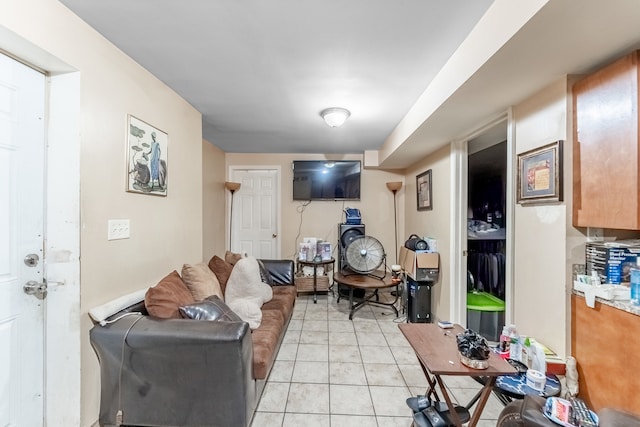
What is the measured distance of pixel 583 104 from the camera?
147 cm

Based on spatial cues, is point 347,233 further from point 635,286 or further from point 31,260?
point 31,260

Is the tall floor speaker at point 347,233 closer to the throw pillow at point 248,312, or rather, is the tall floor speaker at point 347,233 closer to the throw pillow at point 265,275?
the throw pillow at point 265,275

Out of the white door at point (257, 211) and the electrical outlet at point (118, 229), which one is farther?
the white door at point (257, 211)

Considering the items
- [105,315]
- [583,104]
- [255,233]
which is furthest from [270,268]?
[583,104]

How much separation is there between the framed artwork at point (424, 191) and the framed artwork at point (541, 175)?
1590 millimetres

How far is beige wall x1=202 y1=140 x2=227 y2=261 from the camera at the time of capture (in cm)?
395

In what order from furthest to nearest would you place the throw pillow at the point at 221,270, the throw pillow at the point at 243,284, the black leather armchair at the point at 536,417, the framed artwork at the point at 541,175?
the throw pillow at the point at 221,270 → the throw pillow at the point at 243,284 → the framed artwork at the point at 541,175 → the black leather armchair at the point at 536,417

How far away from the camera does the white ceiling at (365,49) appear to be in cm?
125

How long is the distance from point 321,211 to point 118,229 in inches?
128

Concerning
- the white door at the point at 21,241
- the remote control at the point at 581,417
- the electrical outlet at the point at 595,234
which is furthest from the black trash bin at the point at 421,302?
the white door at the point at 21,241

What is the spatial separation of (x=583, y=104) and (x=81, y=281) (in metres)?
2.79

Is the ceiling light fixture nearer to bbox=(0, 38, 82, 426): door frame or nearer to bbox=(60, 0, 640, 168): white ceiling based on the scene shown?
bbox=(60, 0, 640, 168): white ceiling

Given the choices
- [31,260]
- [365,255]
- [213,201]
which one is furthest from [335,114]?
[213,201]

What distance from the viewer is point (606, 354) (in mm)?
1348
